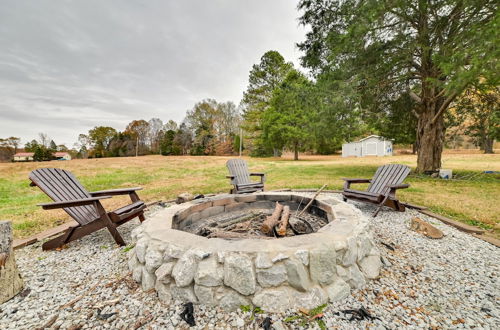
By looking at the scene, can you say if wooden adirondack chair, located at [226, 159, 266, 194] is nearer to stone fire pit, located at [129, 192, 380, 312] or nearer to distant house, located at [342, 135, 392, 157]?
stone fire pit, located at [129, 192, 380, 312]

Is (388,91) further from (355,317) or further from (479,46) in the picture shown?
(355,317)

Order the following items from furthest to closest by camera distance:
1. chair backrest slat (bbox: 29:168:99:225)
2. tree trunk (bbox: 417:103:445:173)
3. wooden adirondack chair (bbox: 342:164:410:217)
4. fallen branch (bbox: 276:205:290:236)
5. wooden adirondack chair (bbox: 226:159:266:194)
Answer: tree trunk (bbox: 417:103:445:173) < wooden adirondack chair (bbox: 226:159:266:194) < wooden adirondack chair (bbox: 342:164:410:217) < chair backrest slat (bbox: 29:168:99:225) < fallen branch (bbox: 276:205:290:236)

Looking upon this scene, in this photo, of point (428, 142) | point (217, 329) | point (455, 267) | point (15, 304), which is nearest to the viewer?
point (217, 329)

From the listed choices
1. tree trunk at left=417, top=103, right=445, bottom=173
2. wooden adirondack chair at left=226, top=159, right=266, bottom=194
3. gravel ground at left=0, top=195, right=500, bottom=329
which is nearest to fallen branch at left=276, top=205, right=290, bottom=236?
gravel ground at left=0, top=195, right=500, bottom=329

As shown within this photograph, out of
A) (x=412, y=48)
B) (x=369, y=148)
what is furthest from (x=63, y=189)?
(x=369, y=148)

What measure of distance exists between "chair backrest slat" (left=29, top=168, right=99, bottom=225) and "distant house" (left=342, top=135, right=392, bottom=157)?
26.7m

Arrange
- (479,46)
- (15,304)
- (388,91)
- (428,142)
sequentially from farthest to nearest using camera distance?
(388,91), (428,142), (479,46), (15,304)

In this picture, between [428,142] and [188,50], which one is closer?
[428,142]

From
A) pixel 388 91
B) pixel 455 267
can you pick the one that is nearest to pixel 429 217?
pixel 455 267

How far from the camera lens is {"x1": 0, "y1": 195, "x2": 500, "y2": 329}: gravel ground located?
1315 mm

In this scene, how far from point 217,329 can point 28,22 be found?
8.44 m

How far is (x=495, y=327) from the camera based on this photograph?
1.28m

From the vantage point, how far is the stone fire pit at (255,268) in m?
1.41

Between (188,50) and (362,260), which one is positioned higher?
(188,50)
